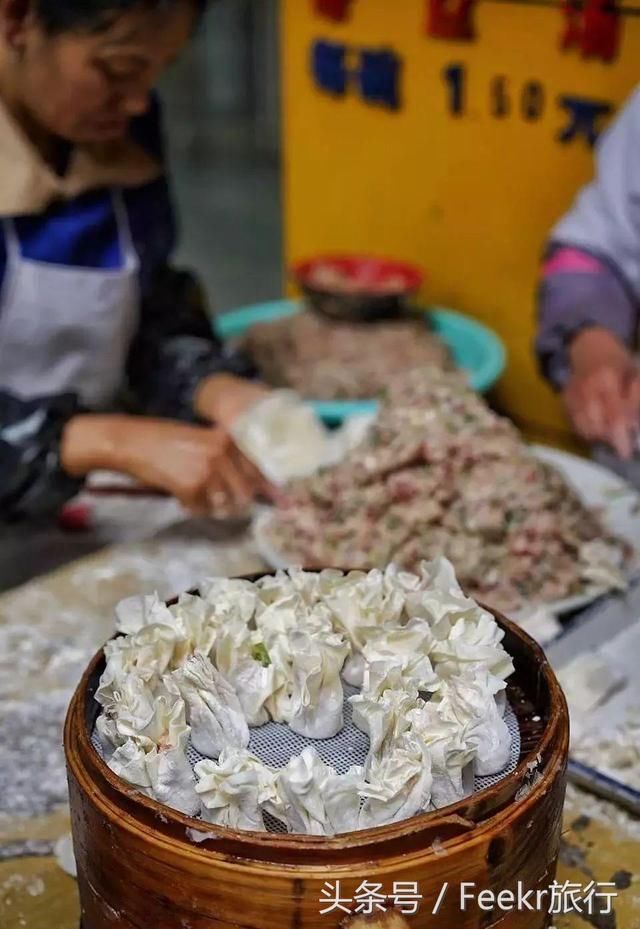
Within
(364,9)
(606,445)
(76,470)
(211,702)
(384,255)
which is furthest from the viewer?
(384,255)

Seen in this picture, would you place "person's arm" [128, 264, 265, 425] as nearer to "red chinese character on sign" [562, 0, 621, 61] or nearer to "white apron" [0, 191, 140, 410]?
"white apron" [0, 191, 140, 410]

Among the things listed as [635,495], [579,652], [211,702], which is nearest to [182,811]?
[211,702]

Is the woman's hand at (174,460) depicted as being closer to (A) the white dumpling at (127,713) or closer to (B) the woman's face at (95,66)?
(B) the woman's face at (95,66)

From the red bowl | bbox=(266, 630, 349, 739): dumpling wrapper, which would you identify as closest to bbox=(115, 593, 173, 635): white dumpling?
bbox=(266, 630, 349, 739): dumpling wrapper

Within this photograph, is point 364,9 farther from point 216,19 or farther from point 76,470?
point 216,19

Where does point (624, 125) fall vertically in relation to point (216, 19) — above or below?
above

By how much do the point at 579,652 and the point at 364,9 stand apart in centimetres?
200

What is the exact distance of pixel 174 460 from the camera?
5.47 feet

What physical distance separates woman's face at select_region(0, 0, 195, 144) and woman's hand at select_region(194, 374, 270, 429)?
1.72 feet

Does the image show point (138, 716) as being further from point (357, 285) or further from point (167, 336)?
point (357, 285)

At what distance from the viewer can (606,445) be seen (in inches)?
75.7

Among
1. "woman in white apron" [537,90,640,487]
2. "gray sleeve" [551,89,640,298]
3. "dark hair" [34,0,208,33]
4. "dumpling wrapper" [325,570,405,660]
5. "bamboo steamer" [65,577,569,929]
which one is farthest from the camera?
"gray sleeve" [551,89,640,298]

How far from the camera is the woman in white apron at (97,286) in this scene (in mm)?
1654

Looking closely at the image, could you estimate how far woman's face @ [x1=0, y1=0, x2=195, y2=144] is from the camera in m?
1.63
